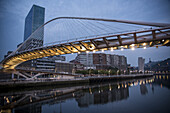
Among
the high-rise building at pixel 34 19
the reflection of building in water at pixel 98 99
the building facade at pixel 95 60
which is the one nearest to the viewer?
the reflection of building in water at pixel 98 99

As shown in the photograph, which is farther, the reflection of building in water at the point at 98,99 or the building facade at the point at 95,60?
the building facade at the point at 95,60

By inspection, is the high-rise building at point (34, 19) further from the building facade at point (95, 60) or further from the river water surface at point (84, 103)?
the river water surface at point (84, 103)

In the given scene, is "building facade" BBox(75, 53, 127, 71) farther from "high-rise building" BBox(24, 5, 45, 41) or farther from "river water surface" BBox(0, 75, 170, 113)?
"river water surface" BBox(0, 75, 170, 113)

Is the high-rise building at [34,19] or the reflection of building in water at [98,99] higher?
the high-rise building at [34,19]

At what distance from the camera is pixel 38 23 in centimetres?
→ 15125

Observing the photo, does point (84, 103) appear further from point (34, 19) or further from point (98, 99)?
point (34, 19)

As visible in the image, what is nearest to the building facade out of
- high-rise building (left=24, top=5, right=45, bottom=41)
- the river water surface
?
high-rise building (left=24, top=5, right=45, bottom=41)

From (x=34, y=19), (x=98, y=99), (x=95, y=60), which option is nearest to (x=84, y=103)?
(x=98, y=99)

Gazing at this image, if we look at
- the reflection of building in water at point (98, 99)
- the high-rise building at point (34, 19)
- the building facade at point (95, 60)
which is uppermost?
the high-rise building at point (34, 19)

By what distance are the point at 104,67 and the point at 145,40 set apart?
11963 centimetres

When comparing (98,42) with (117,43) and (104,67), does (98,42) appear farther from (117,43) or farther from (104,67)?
(104,67)

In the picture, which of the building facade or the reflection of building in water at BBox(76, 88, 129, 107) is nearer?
the reflection of building in water at BBox(76, 88, 129, 107)

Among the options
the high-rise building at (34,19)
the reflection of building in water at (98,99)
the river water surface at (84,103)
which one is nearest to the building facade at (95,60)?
the high-rise building at (34,19)

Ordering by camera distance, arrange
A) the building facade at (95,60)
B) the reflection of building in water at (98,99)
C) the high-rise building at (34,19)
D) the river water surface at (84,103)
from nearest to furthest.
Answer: the river water surface at (84,103) < the reflection of building in water at (98,99) < the building facade at (95,60) < the high-rise building at (34,19)
